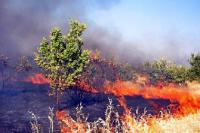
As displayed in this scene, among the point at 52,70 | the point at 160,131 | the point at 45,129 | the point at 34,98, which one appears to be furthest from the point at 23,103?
the point at 160,131

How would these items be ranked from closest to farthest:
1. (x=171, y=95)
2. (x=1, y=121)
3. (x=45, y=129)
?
(x=45, y=129) → (x=1, y=121) → (x=171, y=95)

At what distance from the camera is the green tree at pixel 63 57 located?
3762 inches

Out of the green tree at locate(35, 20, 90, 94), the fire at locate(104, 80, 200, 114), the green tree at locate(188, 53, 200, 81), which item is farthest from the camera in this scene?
the fire at locate(104, 80, 200, 114)

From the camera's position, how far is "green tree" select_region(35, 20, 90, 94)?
9556 cm

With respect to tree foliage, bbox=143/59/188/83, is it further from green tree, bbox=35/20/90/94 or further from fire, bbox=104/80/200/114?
green tree, bbox=35/20/90/94

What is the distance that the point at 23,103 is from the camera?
130000 millimetres

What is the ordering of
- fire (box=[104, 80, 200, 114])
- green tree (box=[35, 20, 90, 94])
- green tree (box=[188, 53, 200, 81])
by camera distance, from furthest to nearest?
fire (box=[104, 80, 200, 114])
green tree (box=[188, 53, 200, 81])
green tree (box=[35, 20, 90, 94])

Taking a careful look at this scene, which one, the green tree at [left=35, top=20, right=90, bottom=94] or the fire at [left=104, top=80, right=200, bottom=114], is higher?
the green tree at [left=35, top=20, right=90, bottom=94]

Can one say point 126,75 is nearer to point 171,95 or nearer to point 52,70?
point 171,95

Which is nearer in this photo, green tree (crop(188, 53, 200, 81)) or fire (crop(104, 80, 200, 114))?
green tree (crop(188, 53, 200, 81))

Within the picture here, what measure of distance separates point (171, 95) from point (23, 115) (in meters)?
94.7

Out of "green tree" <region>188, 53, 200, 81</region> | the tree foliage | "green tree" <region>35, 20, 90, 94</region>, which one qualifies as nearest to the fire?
the tree foliage

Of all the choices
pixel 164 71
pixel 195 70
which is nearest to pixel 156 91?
pixel 164 71

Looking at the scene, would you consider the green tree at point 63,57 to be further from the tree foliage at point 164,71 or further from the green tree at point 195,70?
the tree foliage at point 164,71
